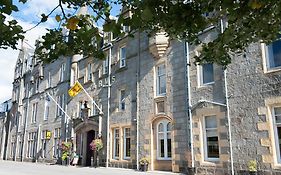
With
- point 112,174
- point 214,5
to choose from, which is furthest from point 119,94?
point 214,5

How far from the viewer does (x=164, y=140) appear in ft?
54.1

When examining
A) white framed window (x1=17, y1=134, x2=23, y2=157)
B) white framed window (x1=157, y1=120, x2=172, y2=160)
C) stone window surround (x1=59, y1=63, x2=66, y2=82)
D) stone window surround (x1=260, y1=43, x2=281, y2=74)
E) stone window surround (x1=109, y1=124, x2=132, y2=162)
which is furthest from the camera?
white framed window (x1=17, y1=134, x2=23, y2=157)

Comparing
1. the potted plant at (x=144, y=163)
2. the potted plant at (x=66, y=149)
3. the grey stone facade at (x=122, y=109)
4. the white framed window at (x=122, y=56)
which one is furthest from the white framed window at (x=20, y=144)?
the potted plant at (x=144, y=163)

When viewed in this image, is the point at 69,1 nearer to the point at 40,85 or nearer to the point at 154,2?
the point at 154,2

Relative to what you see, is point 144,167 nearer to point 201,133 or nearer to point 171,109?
point 171,109

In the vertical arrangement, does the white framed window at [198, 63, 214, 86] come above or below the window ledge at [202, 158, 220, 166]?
above

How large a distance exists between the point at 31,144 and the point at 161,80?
19.2 m

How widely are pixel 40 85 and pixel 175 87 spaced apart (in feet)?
64.8

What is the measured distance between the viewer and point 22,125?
3325 centimetres

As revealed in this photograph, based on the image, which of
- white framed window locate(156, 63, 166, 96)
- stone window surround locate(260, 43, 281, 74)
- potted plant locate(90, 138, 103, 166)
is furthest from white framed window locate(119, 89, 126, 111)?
stone window surround locate(260, 43, 281, 74)

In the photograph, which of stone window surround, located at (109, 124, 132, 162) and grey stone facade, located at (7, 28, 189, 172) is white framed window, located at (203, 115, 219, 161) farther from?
stone window surround, located at (109, 124, 132, 162)

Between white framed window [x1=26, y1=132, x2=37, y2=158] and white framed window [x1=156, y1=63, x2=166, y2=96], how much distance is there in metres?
17.8

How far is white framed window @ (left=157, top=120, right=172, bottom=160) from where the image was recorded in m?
16.2

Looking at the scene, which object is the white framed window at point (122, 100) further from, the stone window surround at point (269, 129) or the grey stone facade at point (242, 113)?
the stone window surround at point (269, 129)
